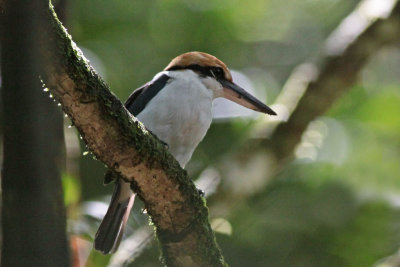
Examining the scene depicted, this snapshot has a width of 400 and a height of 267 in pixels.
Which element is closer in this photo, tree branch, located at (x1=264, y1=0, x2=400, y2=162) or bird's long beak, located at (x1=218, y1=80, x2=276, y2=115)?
bird's long beak, located at (x1=218, y1=80, x2=276, y2=115)

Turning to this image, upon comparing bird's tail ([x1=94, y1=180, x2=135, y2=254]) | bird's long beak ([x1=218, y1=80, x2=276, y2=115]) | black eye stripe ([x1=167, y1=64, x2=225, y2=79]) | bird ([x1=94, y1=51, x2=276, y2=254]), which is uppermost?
black eye stripe ([x1=167, y1=64, x2=225, y2=79])

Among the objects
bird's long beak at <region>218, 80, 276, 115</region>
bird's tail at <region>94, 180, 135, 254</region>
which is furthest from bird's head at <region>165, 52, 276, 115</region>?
bird's tail at <region>94, 180, 135, 254</region>

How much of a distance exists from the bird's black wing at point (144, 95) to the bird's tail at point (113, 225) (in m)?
0.48

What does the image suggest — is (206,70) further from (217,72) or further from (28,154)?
(28,154)

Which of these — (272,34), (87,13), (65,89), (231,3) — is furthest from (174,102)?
(272,34)

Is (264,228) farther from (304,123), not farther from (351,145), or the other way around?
(351,145)

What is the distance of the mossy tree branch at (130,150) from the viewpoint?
7.09 ft

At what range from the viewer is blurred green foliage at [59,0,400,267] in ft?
17.1

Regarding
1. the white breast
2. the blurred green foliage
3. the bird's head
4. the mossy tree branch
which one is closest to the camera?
the mossy tree branch

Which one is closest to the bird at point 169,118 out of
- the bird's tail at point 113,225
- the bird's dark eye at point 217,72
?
the bird's tail at point 113,225

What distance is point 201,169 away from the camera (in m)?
5.74

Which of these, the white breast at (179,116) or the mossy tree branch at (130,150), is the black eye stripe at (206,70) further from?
the mossy tree branch at (130,150)

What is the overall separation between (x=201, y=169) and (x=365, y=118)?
6.50 feet

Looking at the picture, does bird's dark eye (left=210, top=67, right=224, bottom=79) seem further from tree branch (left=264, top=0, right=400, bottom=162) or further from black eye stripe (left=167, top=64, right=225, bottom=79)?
tree branch (left=264, top=0, right=400, bottom=162)
